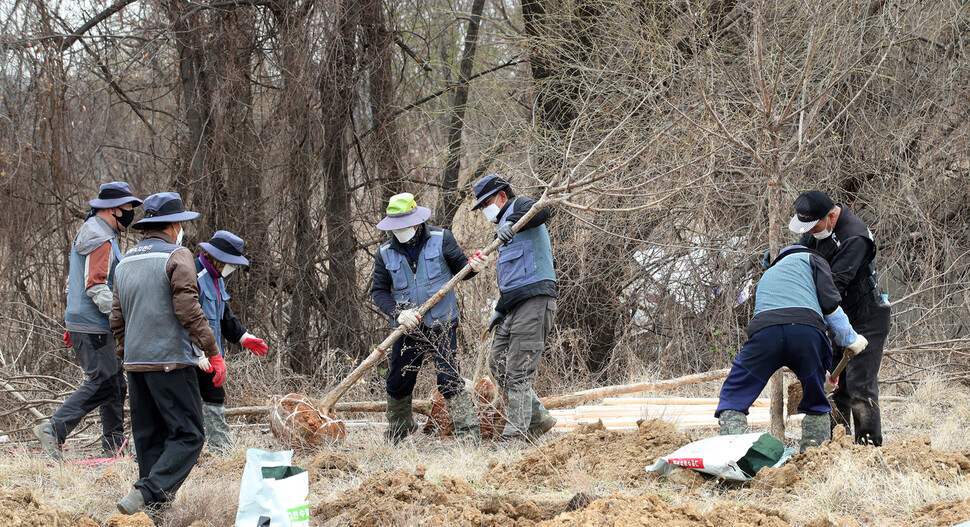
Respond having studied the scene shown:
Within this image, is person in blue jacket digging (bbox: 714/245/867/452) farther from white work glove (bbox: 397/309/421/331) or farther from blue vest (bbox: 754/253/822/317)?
white work glove (bbox: 397/309/421/331)

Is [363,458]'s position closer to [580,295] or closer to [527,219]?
[527,219]

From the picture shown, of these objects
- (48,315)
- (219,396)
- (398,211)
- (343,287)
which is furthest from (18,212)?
(398,211)

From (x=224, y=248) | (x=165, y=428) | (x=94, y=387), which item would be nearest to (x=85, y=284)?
(x=94, y=387)

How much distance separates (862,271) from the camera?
5.39 metres

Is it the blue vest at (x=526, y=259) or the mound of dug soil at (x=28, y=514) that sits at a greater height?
the blue vest at (x=526, y=259)

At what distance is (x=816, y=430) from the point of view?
4980 millimetres

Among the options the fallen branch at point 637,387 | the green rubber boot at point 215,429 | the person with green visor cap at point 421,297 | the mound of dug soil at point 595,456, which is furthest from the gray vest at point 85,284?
the fallen branch at point 637,387

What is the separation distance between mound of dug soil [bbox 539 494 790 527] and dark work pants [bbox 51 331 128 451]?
3701 mm

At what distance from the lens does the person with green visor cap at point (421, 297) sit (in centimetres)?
597

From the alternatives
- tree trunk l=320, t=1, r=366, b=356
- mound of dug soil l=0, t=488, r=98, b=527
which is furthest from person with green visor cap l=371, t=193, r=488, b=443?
tree trunk l=320, t=1, r=366, b=356

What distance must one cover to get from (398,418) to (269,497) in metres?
2.53

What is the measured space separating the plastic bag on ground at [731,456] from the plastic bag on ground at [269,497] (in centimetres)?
203

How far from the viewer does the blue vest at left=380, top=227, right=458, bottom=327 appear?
238 inches

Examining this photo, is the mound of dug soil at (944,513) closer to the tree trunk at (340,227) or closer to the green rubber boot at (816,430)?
the green rubber boot at (816,430)
